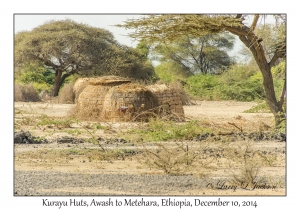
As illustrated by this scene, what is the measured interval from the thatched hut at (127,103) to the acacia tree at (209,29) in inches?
81.0

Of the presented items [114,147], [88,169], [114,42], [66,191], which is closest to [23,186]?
[66,191]

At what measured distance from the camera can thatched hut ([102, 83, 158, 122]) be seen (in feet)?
48.2

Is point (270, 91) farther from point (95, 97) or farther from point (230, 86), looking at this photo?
point (230, 86)

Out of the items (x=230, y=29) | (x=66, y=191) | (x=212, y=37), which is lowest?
(x=66, y=191)

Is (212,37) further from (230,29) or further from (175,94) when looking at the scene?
(230,29)

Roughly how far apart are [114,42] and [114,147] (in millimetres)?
25039

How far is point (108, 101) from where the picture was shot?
1502 centimetres

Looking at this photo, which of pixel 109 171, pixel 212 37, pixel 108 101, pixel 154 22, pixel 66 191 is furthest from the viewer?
pixel 212 37

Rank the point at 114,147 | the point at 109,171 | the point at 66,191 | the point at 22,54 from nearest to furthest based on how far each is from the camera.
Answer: the point at 66,191 → the point at 109,171 → the point at 114,147 → the point at 22,54

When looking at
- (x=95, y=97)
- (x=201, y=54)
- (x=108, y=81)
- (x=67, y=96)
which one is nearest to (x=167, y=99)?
(x=108, y=81)

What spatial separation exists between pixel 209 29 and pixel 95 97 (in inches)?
171

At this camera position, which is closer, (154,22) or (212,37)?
(154,22)

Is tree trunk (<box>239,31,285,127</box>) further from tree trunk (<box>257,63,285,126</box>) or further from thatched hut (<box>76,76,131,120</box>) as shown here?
thatched hut (<box>76,76,131,120</box>)

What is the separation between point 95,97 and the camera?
15.5 metres
